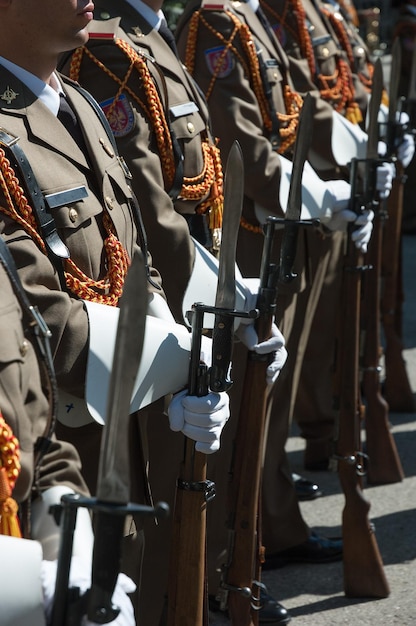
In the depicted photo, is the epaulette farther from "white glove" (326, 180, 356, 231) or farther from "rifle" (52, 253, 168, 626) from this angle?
"rifle" (52, 253, 168, 626)

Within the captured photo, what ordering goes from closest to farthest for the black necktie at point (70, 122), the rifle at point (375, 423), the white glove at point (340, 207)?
the black necktie at point (70, 122)
the white glove at point (340, 207)
the rifle at point (375, 423)

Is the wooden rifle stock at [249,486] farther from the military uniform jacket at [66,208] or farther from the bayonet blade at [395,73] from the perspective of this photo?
the bayonet blade at [395,73]

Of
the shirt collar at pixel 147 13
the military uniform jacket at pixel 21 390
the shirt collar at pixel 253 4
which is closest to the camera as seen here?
the military uniform jacket at pixel 21 390

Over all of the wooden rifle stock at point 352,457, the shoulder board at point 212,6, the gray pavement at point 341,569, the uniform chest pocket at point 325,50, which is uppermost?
the shoulder board at point 212,6

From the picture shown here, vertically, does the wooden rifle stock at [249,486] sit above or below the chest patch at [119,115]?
below

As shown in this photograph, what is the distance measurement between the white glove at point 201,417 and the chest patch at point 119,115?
0.90 meters

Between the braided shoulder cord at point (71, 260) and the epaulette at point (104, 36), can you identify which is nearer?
the braided shoulder cord at point (71, 260)

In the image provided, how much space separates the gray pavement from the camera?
349 cm

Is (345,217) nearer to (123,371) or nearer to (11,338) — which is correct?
(11,338)

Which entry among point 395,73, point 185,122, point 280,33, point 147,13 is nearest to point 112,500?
point 185,122

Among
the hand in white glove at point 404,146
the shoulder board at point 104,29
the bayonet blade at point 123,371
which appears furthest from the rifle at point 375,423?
the bayonet blade at point 123,371

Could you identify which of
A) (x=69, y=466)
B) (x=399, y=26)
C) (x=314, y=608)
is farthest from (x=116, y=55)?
(x=399, y=26)

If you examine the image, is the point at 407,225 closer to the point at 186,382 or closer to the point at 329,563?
the point at 329,563

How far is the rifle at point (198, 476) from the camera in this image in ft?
7.39
